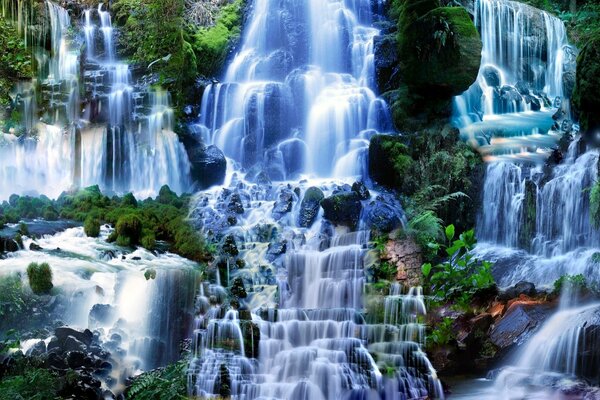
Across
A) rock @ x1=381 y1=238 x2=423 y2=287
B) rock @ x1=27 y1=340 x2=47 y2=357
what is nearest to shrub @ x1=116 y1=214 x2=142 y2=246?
rock @ x1=27 y1=340 x2=47 y2=357

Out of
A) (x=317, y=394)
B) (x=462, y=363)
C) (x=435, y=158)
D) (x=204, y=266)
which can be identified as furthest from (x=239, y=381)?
(x=435, y=158)

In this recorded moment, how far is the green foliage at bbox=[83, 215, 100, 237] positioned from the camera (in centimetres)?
1030

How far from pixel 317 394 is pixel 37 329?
4116 millimetres

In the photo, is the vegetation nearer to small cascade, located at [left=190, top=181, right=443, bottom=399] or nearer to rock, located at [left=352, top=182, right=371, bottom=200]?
small cascade, located at [left=190, top=181, right=443, bottom=399]

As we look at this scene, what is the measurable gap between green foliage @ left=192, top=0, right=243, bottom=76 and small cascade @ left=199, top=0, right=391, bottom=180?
10.9 inches

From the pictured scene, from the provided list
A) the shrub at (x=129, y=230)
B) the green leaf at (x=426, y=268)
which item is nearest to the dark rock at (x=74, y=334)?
A: the shrub at (x=129, y=230)

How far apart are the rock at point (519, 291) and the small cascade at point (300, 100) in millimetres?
3336

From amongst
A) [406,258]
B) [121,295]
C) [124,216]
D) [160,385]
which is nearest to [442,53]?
[406,258]

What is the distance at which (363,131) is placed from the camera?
1179 cm

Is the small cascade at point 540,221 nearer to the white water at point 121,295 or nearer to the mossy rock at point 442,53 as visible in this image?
the mossy rock at point 442,53

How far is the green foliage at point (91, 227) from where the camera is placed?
33.8 feet

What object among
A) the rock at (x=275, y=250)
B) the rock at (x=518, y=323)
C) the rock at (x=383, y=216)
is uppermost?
the rock at (x=383, y=216)

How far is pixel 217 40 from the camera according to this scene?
13.1 metres

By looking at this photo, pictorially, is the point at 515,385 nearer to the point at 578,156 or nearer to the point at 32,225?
the point at 578,156
